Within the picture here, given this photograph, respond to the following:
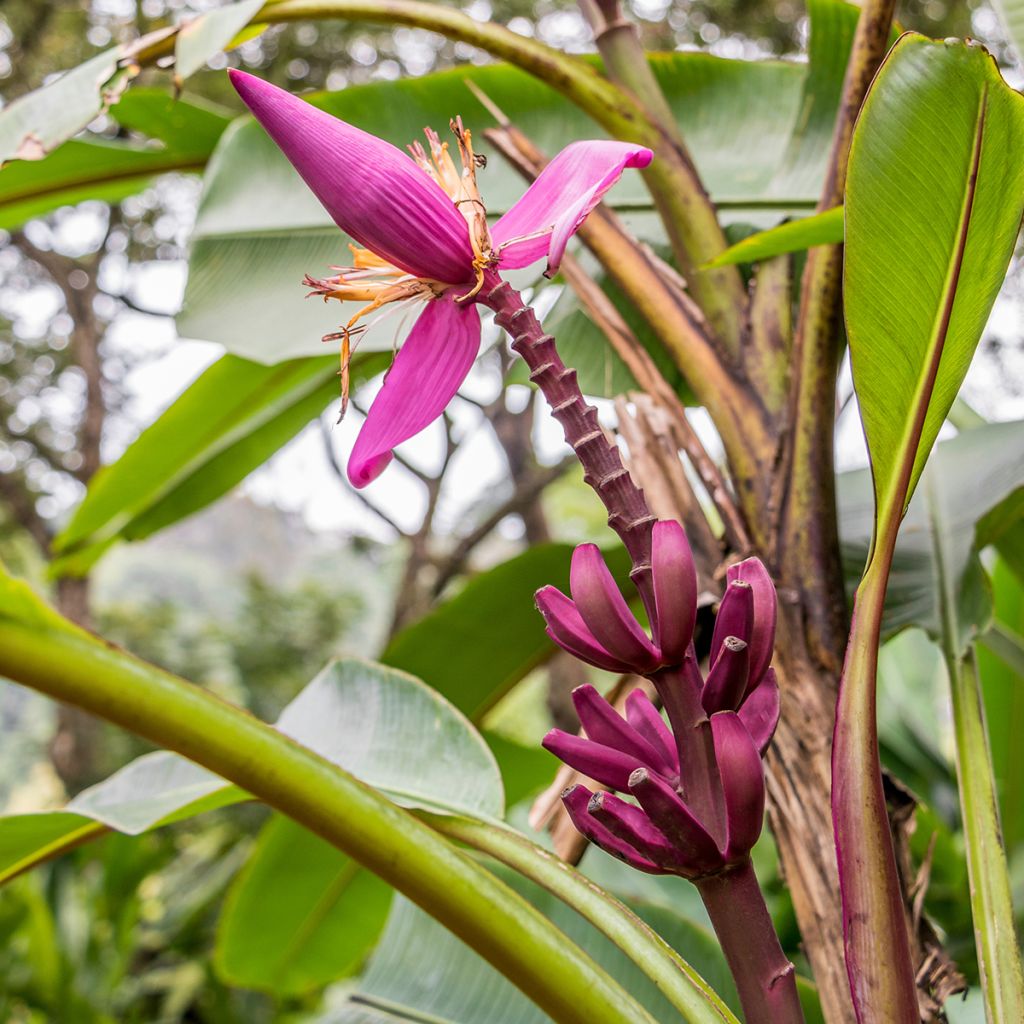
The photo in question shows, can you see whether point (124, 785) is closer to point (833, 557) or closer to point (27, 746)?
point (833, 557)

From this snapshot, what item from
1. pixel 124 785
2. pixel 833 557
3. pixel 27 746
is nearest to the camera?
pixel 833 557

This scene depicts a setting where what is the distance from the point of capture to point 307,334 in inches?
26.2

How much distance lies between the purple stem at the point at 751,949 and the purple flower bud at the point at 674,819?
1 cm

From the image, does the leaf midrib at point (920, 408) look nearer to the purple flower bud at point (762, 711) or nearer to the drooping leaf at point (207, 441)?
the purple flower bud at point (762, 711)

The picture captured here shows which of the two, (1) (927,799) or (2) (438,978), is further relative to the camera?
(1) (927,799)

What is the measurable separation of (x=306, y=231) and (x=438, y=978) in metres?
0.51

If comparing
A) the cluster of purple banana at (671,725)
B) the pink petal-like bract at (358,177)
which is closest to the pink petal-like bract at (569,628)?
the cluster of purple banana at (671,725)

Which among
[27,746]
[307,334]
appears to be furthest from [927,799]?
[27,746]

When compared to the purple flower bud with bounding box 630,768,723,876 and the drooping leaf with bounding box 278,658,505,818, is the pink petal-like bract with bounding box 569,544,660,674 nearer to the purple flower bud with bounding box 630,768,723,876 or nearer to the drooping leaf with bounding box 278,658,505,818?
the purple flower bud with bounding box 630,768,723,876

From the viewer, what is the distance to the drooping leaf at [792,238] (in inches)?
16.6

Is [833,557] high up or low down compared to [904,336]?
down

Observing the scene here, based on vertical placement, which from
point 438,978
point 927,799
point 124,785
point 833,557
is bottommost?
point 927,799

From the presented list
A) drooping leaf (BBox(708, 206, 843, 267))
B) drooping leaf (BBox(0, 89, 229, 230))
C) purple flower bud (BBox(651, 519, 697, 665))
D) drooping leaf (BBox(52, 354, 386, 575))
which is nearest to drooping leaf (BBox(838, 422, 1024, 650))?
drooping leaf (BBox(708, 206, 843, 267))

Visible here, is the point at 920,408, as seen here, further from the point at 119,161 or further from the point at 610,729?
the point at 119,161
